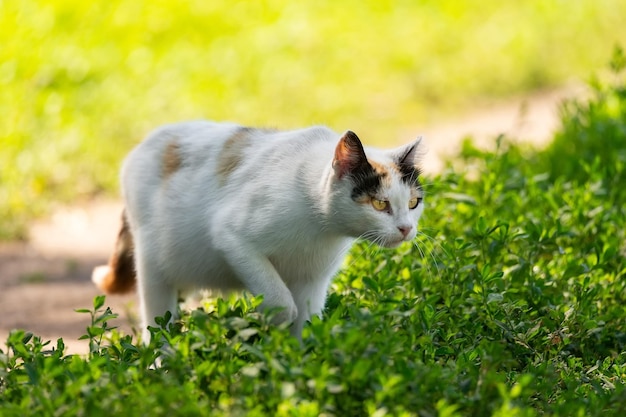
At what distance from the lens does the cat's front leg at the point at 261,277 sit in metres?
3.57

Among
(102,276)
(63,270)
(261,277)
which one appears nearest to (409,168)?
(261,277)

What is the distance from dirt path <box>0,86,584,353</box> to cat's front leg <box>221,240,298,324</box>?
1246 millimetres

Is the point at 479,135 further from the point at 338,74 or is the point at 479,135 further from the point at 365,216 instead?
the point at 365,216

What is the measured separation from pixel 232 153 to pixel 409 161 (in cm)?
73

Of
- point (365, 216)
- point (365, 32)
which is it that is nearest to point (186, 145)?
point (365, 216)

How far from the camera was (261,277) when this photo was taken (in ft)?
11.8

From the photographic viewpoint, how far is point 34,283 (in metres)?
5.98

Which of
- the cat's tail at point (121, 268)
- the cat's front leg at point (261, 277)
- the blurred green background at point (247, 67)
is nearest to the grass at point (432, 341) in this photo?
the cat's front leg at point (261, 277)

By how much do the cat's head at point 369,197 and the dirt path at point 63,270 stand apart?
5.31 feet

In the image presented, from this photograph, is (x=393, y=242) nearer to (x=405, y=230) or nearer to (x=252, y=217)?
(x=405, y=230)

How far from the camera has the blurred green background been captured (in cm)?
752

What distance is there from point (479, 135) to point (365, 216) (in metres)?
5.55

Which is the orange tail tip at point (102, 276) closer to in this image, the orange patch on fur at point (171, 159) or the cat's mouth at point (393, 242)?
the orange patch on fur at point (171, 159)

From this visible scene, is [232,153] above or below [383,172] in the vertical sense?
above
